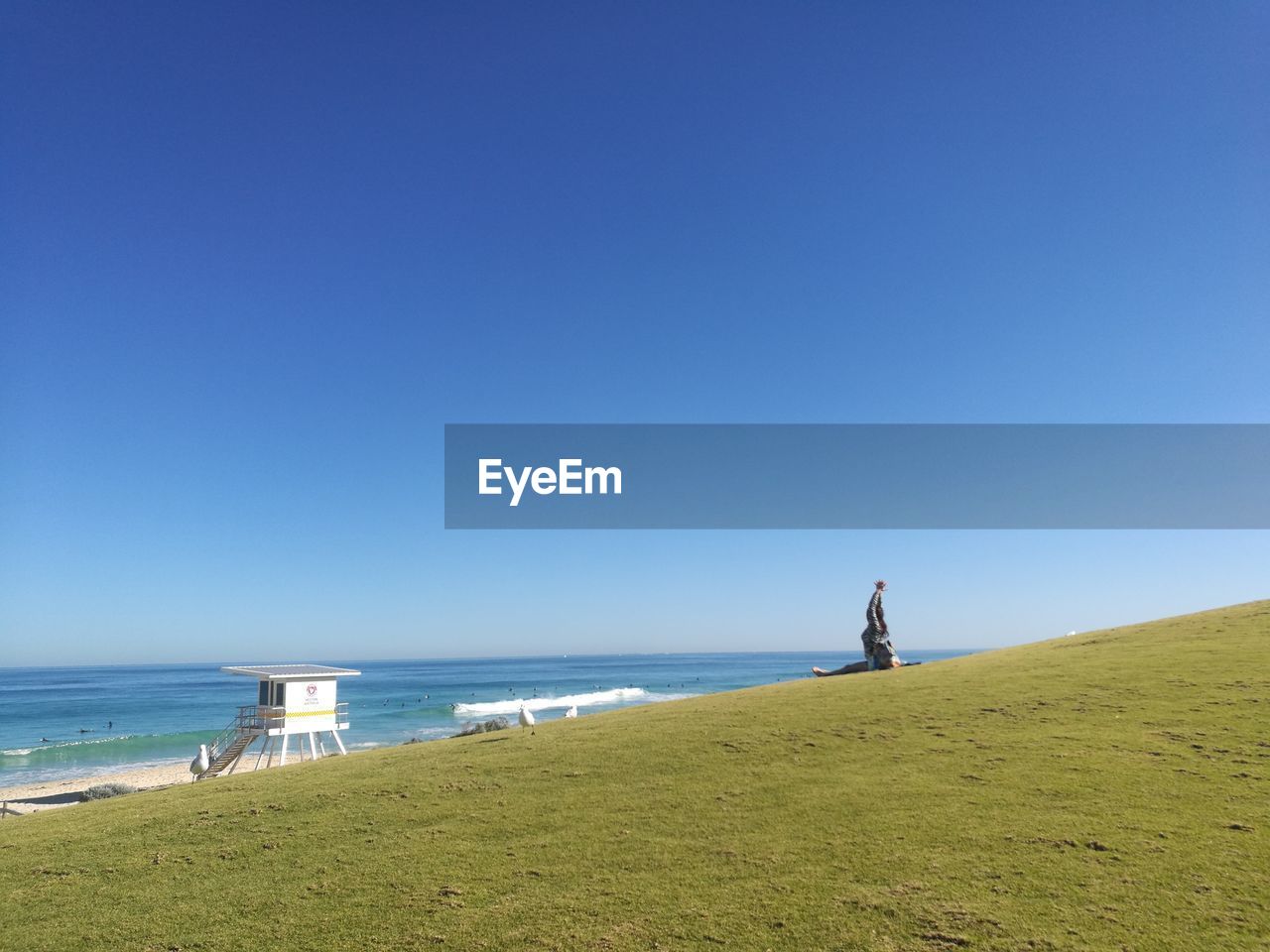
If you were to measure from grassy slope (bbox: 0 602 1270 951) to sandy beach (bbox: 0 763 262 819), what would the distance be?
27.6 meters

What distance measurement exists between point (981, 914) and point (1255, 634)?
58.6ft

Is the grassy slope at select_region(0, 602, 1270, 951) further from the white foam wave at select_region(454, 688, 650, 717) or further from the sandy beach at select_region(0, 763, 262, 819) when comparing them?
the white foam wave at select_region(454, 688, 650, 717)

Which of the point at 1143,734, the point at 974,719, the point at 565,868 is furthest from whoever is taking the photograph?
the point at 974,719

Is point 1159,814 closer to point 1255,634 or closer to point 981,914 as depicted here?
point 981,914

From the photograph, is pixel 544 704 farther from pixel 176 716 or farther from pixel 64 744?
pixel 64 744

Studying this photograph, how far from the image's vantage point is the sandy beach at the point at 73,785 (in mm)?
35203

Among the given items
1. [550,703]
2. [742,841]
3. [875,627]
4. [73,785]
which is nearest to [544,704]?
[550,703]

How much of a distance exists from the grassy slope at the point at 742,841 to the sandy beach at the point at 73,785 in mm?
27634

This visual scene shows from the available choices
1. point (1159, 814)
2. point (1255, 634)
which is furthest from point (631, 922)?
point (1255, 634)

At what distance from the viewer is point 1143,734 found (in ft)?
41.2

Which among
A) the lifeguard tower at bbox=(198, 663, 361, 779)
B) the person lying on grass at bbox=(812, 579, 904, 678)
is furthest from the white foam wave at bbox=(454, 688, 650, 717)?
the person lying on grass at bbox=(812, 579, 904, 678)

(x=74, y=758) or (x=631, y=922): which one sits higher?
(x=631, y=922)

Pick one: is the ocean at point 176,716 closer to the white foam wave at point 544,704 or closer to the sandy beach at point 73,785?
the white foam wave at point 544,704

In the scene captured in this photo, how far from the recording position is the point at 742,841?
9.45 m
